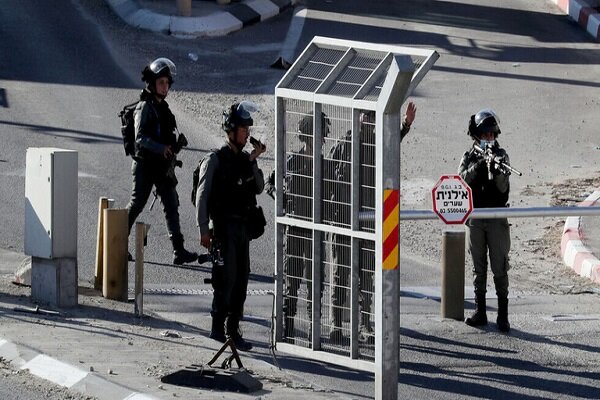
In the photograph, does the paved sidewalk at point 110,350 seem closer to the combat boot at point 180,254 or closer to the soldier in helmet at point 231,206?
the soldier in helmet at point 231,206

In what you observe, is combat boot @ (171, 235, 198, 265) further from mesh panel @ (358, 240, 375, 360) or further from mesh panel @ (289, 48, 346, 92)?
mesh panel @ (358, 240, 375, 360)

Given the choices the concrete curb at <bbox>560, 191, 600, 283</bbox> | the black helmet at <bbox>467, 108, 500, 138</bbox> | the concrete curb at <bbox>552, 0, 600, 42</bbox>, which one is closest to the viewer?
the black helmet at <bbox>467, 108, 500, 138</bbox>

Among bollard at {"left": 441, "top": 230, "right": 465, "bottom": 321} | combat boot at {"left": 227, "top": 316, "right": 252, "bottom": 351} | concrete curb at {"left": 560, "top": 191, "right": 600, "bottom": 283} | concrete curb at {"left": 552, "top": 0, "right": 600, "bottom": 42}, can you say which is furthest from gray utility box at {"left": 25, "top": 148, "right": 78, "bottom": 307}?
concrete curb at {"left": 552, "top": 0, "right": 600, "bottom": 42}

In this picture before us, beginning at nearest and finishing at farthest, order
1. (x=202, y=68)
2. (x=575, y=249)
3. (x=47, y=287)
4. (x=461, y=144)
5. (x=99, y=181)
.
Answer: (x=47, y=287) → (x=575, y=249) → (x=99, y=181) → (x=461, y=144) → (x=202, y=68)

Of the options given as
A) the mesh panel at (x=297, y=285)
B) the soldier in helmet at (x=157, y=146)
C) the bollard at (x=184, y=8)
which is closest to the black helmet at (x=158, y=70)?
the soldier in helmet at (x=157, y=146)

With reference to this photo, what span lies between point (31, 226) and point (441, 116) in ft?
28.0

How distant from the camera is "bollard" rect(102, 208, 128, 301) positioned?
10.6 meters

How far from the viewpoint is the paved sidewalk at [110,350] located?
8.47 m

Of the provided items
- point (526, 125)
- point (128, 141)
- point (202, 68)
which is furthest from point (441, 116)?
point (128, 141)

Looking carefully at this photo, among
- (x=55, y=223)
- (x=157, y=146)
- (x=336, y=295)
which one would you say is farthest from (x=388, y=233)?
(x=157, y=146)

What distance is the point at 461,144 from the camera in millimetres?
16719

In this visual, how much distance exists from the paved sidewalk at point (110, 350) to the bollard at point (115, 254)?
0.10m

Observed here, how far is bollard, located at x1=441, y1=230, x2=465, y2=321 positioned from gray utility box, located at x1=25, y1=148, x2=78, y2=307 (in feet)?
9.45

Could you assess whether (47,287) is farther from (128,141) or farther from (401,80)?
(401,80)
